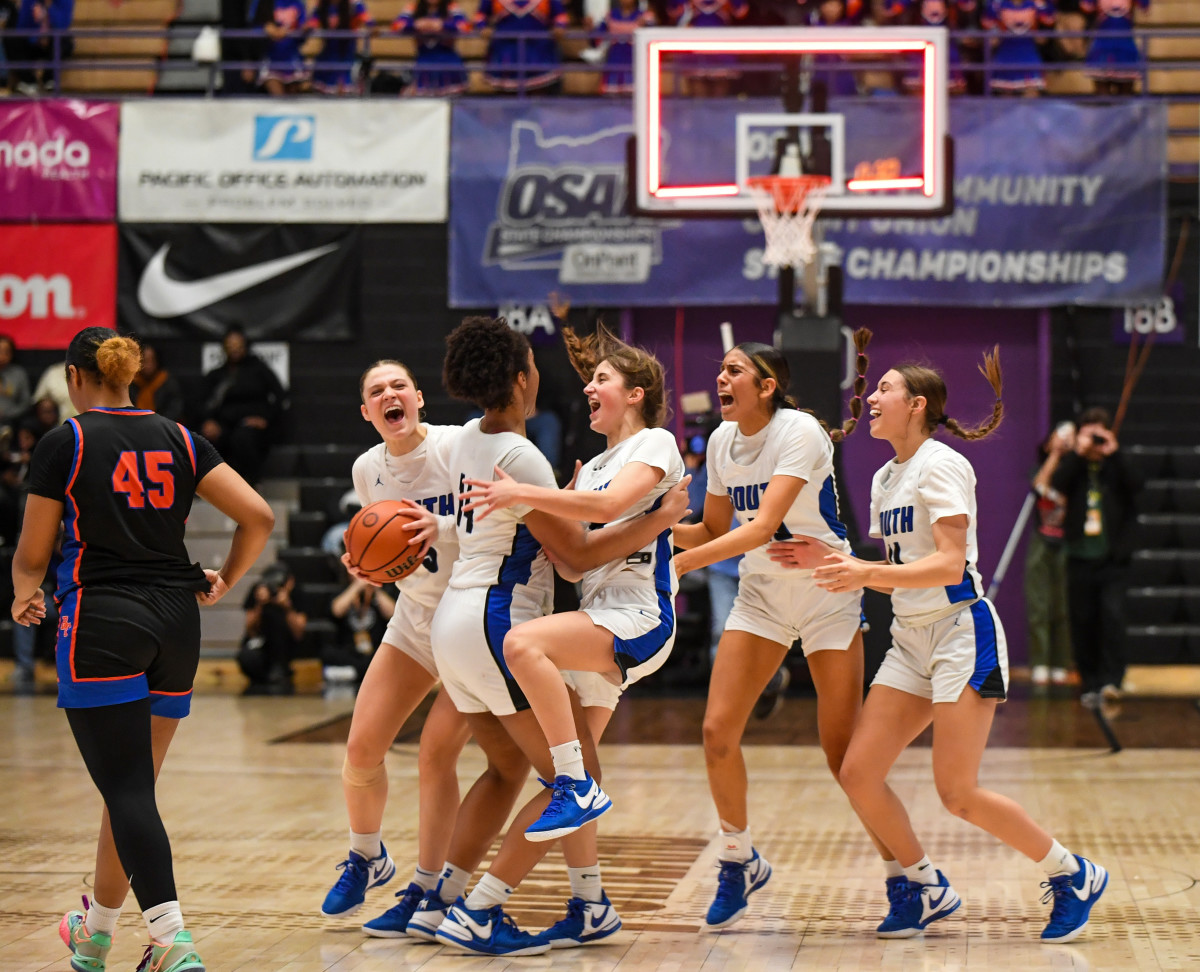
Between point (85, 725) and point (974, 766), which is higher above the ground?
point (85, 725)

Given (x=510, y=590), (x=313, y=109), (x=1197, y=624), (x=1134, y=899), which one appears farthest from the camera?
(x=313, y=109)

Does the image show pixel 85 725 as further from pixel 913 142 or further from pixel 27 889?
pixel 913 142

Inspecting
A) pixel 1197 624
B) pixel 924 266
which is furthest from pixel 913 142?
pixel 1197 624

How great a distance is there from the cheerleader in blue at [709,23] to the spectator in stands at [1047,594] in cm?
425

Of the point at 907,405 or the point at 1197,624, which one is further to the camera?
the point at 1197,624

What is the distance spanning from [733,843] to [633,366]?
166 cm

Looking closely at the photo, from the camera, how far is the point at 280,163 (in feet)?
44.7

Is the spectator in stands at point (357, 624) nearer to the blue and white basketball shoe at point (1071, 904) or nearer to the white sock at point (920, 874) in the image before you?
the white sock at point (920, 874)

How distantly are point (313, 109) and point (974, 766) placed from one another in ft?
34.6

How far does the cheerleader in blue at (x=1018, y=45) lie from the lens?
1333 centimetres

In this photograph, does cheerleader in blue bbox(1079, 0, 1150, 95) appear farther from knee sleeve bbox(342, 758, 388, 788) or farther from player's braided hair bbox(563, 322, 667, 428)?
knee sleeve bbox(342, 758, 388, 788)

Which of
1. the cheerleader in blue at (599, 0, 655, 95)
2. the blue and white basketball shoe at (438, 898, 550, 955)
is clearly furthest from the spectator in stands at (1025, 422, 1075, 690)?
the blue and white basketball shoe at (438, 898, 550, 955)

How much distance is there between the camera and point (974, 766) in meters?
4.72

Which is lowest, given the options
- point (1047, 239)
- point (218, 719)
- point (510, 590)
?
point (218, 719)
